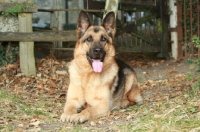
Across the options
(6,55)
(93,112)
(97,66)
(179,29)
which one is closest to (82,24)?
(97,66)

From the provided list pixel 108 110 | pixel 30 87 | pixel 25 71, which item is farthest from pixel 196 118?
pixel 25 71

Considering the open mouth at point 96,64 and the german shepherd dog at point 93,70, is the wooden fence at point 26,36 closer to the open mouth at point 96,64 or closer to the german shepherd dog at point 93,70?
the german shepherd dog at point 93,70

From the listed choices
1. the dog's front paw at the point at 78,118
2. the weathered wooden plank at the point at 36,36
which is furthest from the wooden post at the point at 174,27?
Result: the dog's front paw at the point at 78,118

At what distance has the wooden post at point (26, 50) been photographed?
818 cm

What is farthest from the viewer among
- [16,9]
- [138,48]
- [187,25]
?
[187,25]

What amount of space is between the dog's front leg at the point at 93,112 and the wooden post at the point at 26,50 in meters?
3.24

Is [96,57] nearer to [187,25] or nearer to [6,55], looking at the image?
[6,55]

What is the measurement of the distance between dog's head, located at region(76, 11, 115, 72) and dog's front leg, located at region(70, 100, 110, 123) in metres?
0.54

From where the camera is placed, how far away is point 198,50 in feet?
33.6

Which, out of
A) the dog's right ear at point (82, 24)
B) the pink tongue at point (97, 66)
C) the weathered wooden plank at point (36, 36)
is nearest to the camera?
the pink tongue at point (97, 66)

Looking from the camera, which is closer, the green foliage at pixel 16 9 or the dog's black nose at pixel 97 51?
the dog's black nose at pixel 97 51

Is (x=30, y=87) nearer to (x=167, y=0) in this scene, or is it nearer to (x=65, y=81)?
(x=65, y=81)

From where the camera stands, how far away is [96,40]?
5.60m

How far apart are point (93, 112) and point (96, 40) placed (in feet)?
3.67
